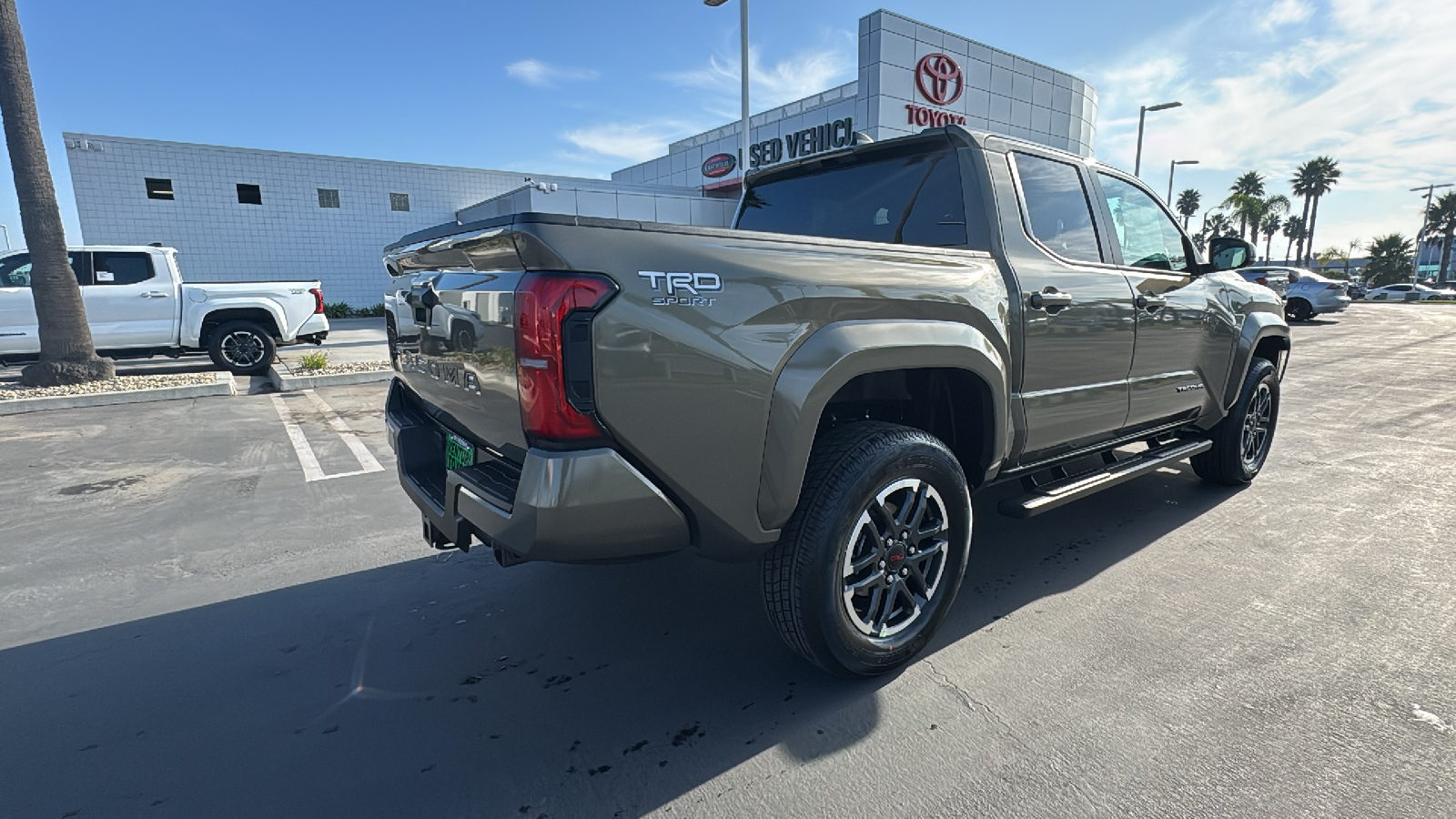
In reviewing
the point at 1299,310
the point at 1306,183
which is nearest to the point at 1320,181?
the point at 1306,183

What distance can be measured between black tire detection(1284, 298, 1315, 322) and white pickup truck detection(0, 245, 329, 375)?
23.9 meters

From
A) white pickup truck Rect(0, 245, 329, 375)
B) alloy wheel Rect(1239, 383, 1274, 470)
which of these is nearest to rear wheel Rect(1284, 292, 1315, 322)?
alloy wheel Rect(1239, 383, 1274, 470)

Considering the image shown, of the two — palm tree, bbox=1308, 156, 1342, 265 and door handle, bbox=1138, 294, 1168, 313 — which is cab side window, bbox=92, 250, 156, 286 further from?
palm tree, bbox=1308, 156, 1342, 265

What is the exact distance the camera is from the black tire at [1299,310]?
19797 mm

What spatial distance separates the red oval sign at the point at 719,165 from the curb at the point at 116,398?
18.3 meters

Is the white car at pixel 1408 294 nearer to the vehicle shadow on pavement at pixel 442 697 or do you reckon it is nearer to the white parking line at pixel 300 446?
the vehicle shadow on pavement at pixel 442 697

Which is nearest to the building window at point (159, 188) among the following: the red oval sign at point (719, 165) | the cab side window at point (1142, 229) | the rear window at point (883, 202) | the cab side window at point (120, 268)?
the cab side window at point (120, 268)

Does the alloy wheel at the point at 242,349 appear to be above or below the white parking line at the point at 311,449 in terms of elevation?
above

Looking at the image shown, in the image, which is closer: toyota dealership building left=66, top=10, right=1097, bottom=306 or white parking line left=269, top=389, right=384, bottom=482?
white parking line left=269, top=389, right=384, bottom=482

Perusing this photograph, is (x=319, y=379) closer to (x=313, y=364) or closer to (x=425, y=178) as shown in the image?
(x=313, y=364)

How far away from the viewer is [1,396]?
7742 millimetres

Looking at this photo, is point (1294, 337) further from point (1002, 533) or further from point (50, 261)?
point (50, 261)

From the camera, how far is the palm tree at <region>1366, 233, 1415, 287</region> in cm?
5850

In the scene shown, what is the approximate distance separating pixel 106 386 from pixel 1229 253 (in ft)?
36.7
